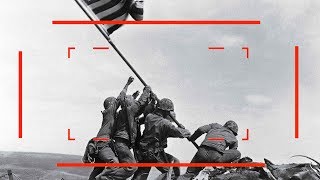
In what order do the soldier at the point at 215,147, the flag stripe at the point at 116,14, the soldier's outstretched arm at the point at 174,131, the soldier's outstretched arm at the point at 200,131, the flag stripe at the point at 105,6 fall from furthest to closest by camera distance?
the soldier's outstretched arm at the point at 200,131
the flag stripe at the point at 116,14
the flag stripe at the point at 105,6
the soldier at the point at 215,147
the soldier's outstretched arm at the point at 174,131

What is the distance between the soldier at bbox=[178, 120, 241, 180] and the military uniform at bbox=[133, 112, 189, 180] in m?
0.51

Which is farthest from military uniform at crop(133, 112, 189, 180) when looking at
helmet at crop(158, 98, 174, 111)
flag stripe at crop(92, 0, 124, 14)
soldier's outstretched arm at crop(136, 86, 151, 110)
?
flag stripe at crop(92, 0, 124, 14)

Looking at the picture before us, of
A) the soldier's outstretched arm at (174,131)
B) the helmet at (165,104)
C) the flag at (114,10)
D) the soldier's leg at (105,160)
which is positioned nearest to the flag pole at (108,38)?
the flag at (114,10)

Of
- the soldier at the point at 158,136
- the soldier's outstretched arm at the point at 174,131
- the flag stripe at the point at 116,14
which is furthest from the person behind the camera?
the flag stripe at the point at 116,14

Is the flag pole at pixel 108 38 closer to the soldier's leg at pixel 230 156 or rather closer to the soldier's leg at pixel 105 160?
the soldier's leg at pixel 105 160

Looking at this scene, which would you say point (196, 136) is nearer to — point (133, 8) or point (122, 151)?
point (122, 151)

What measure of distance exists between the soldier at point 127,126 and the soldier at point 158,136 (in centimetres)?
28

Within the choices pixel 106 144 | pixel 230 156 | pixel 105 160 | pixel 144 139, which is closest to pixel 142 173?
pixel 144 139

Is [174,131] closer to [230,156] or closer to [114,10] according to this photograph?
[230,156]

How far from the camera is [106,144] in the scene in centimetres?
1320

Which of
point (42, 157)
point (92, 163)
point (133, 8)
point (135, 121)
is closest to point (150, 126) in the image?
point (135, 121)

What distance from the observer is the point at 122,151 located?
13164mm

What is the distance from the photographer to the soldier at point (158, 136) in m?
13.0

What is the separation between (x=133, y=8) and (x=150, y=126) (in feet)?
9.37
